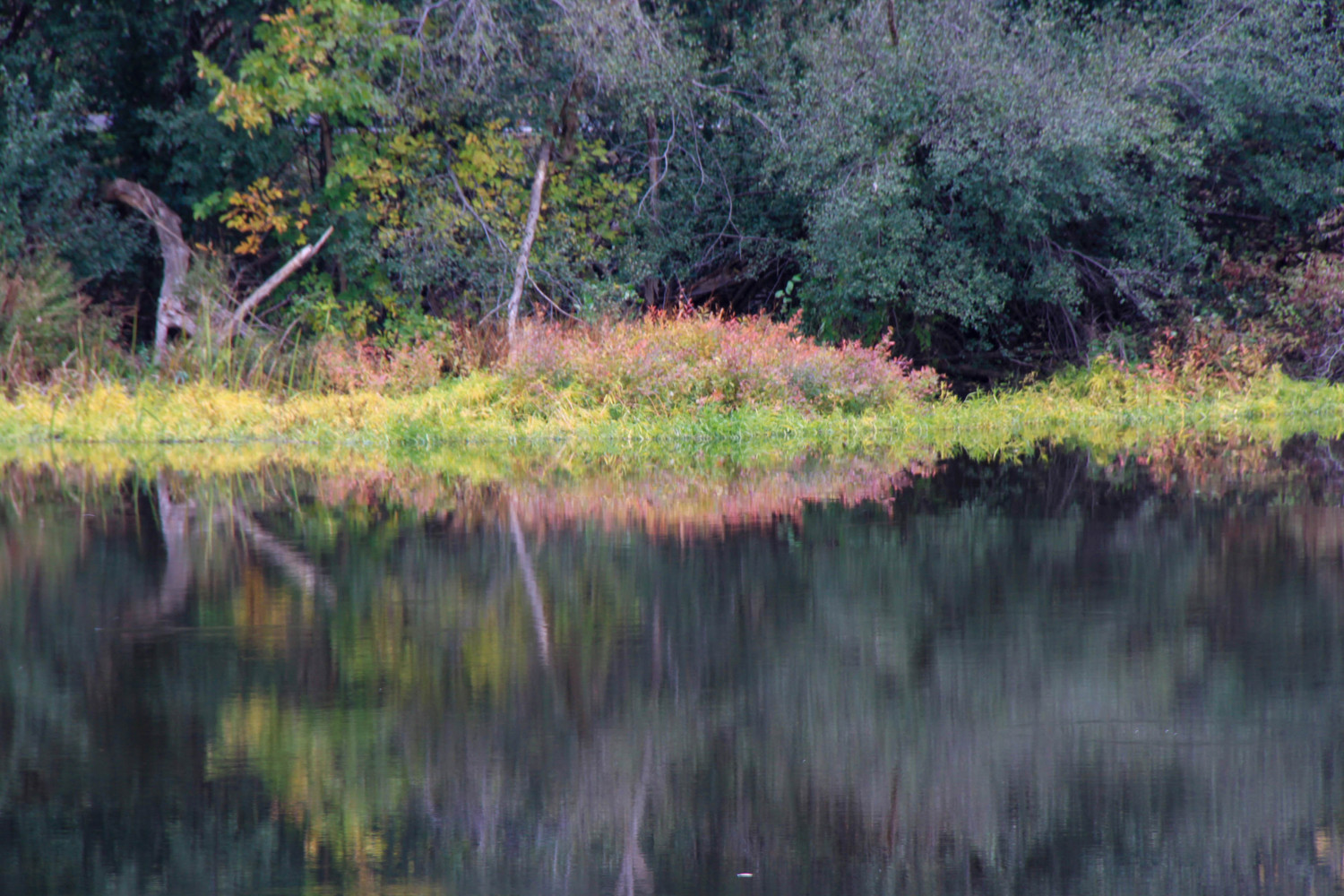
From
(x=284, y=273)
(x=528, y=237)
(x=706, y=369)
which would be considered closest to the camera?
(x=706, y=369)

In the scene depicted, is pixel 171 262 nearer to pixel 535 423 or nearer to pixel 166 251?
pixel 166 251

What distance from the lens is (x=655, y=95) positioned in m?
23.8

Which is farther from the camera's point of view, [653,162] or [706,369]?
[653,162]

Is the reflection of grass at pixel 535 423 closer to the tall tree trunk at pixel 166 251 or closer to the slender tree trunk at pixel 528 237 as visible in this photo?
the slender tree trunk at pixel 528 237

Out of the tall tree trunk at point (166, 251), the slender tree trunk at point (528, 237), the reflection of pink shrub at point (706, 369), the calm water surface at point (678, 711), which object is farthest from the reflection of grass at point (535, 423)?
the calm water surface at point (678, 711)

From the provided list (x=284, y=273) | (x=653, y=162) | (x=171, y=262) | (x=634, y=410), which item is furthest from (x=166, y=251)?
(x=634, y=410)

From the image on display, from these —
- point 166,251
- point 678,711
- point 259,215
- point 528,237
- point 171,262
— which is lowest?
point 678,711

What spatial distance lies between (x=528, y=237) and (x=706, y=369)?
20.7 feet

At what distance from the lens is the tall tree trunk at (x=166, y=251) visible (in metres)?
25.4

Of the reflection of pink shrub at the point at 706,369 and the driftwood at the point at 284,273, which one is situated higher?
the driftwood at the point at 284,273

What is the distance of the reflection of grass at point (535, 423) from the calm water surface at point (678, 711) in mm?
8204

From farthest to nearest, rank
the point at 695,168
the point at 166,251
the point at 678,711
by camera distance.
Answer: the point at 166,251 < the point at 695,168 < the point at 678,711

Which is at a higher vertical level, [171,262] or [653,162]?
[653,162]

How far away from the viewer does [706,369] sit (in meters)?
20.0
